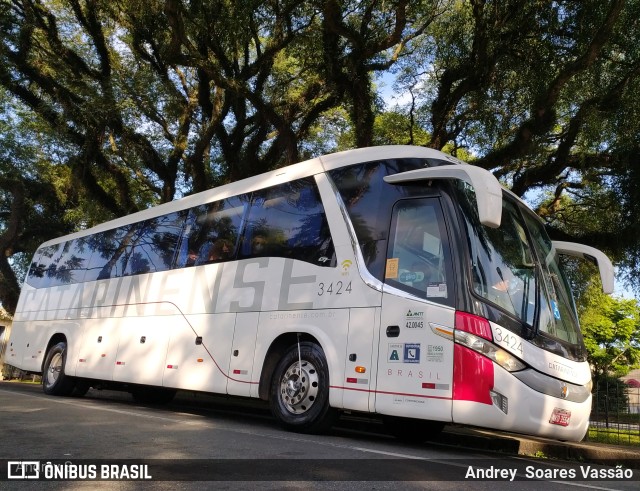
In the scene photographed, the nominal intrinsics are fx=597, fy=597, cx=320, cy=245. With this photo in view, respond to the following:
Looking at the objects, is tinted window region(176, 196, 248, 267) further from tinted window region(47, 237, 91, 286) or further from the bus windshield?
tinted window region(47, 237, 91, 286)

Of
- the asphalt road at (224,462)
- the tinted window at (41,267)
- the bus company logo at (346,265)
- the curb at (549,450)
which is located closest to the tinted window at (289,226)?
the bus company logo at (346,265)

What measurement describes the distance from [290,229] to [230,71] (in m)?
7.93

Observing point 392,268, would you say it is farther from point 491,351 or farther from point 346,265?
point 491,351

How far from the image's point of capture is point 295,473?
4.56m

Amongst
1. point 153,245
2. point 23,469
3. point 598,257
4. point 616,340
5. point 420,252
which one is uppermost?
point 616,340

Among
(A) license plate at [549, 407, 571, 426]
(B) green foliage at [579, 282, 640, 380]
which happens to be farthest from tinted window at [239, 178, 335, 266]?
(B) green foliage at [579, 282, 640, 380]

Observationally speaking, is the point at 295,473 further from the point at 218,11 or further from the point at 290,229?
the point at 218,11

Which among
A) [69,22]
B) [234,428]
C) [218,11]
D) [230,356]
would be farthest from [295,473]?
[69,22]

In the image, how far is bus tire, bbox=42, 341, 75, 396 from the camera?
12.4 meters

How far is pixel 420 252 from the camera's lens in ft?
21.7

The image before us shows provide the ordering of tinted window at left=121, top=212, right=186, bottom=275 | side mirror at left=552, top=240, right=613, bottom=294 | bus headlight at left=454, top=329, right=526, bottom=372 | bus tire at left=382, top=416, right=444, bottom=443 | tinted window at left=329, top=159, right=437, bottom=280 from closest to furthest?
1. bus headlight at left=454, top=329, right=526, bottom=372
2. tinted window at left=329, top=159, right=437, bottom=280
3. side mirror at left=552, top=240, right=613, bottom=294
4. bus tire at left=382, top=416, right=444, bottom=443
5. tinted window at left=121, top=212, right=186, bottom=275

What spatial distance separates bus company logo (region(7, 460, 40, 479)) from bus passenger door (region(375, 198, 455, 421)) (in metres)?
3.40

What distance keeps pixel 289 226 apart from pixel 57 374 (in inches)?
290

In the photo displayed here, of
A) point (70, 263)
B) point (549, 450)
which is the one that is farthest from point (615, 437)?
point (70, 263)
